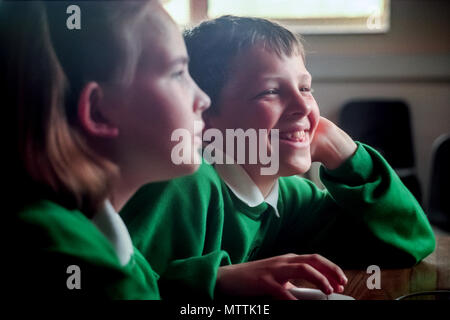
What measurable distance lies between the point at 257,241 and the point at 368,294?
14 centimetres

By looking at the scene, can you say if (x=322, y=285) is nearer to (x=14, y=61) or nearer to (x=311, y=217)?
(x=311, y=217)

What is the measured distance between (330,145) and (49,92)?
33 cm

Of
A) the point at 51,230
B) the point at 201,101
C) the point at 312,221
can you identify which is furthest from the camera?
the point at 312,221

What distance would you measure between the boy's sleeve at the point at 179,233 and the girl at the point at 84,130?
2 cm

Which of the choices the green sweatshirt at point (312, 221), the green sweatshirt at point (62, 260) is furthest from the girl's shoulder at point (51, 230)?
the green sweatshirt at point (312, 221)

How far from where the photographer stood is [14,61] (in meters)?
0.45

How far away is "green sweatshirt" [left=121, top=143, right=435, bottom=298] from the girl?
0.21 feet

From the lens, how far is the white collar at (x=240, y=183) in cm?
59

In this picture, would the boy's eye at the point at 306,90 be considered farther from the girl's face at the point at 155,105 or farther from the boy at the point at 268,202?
the girl's face at the point at 155,105

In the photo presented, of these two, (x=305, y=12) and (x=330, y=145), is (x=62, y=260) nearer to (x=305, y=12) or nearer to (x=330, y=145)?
(x=330, y=145)

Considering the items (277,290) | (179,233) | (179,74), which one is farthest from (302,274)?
(179,74)

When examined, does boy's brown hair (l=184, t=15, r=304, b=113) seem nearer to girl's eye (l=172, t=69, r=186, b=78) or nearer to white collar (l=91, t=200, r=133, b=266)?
girl's eye (l=172, t=69, r=186, b=78)

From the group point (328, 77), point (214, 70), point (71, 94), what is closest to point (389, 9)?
point (328, 77)

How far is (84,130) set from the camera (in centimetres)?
47
